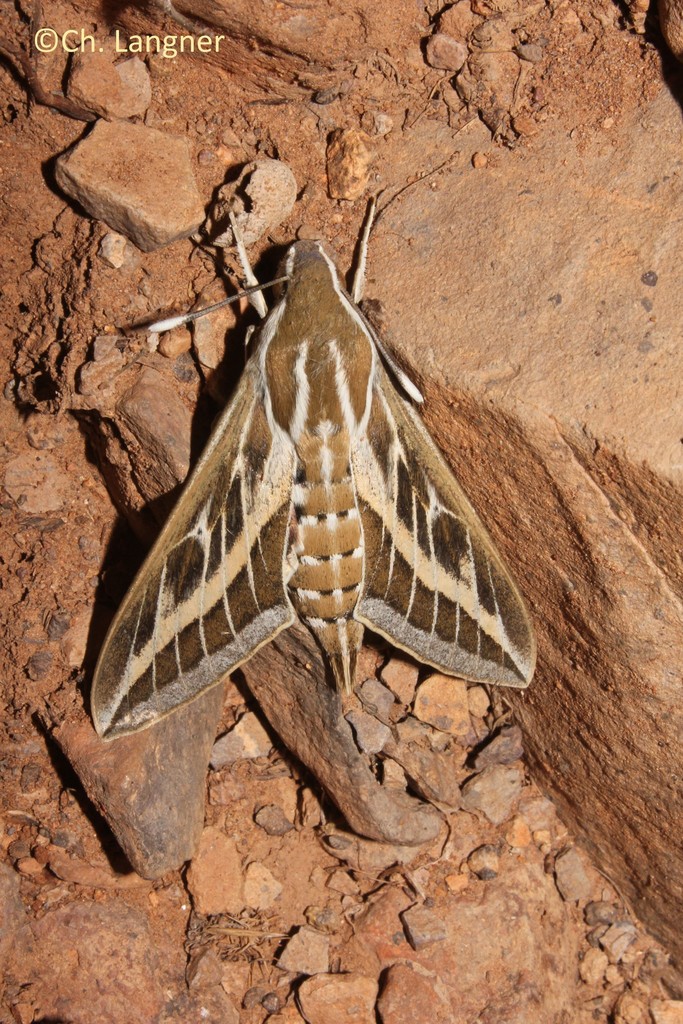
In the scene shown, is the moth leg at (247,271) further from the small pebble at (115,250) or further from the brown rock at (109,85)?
the brown rock at (109,85)

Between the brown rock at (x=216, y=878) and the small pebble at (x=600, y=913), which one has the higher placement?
the small pebble at (x=600, y=913)

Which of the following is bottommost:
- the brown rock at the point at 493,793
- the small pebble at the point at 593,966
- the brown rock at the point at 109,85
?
the small pebble at the point at 593,966

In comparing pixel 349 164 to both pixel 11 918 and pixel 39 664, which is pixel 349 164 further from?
pixel 11 918

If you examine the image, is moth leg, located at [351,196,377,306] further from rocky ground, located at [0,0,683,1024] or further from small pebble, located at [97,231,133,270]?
small pebble, located at [97,231,133,270]

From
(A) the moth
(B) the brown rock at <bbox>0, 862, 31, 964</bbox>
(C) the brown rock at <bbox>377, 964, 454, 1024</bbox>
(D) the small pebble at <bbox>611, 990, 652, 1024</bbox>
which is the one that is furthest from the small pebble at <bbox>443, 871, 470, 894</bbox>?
(B) the brown rock at <bbox>0, 862, 31, 964</bbox>

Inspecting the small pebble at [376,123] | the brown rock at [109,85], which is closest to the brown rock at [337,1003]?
the small pebble at [376,123]
